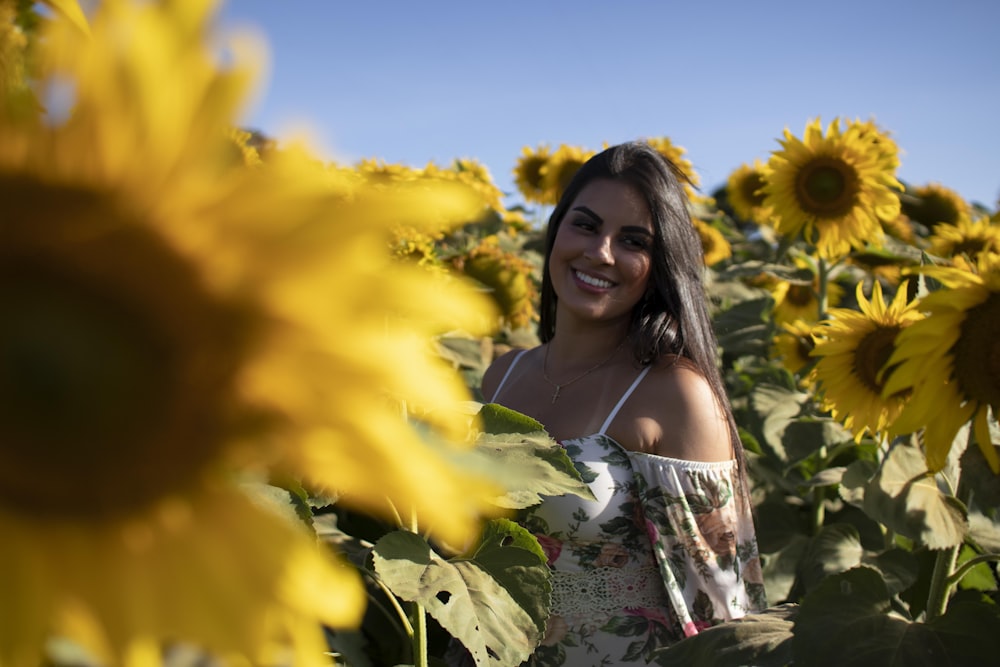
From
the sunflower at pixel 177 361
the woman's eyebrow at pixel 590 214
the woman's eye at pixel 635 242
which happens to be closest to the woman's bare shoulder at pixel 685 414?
the woman's eye at pixel 635 242

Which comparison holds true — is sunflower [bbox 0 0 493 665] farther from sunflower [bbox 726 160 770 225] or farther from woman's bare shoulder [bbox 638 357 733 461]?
sunflower [bbox 726 160 770 225]

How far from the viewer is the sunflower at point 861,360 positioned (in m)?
2.07

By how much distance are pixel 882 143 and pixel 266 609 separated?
3773mm

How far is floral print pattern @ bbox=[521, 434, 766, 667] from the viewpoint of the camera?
2225 mm

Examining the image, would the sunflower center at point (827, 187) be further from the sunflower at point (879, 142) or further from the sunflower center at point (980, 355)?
the sunflower center at point (980, 355)

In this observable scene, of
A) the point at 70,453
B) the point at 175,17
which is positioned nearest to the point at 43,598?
the point at 70,453

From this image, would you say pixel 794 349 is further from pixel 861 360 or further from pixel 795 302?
pixel 861 360

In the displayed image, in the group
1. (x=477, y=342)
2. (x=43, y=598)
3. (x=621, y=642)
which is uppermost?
(x=43, y=598)

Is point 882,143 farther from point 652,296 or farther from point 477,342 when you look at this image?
point 477,342

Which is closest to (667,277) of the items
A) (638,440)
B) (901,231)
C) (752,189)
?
(638,440)

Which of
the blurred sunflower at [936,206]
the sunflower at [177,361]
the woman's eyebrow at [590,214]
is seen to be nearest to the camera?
the sunflower at [177,361]

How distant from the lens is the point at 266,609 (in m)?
0.54

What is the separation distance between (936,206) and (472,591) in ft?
18.2

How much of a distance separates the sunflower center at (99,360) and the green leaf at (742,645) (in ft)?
4.11
